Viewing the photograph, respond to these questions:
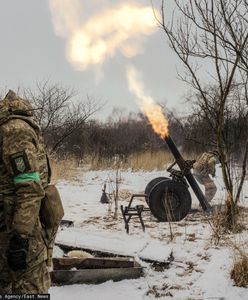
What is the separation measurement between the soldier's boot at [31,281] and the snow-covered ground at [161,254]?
5.67 feet

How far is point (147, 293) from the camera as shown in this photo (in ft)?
17.9

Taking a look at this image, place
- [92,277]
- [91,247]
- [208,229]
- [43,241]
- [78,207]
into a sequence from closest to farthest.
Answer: [43,241] < [92,277] < [91,247] < [208,229] < [78,207]

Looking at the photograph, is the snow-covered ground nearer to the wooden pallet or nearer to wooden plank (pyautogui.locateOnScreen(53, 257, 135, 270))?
the wooden pallet

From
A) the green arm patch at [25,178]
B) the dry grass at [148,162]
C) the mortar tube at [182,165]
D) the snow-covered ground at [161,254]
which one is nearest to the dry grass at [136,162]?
the dry grass at [148,162]

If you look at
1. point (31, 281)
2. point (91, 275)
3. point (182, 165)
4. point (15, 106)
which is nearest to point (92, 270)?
point (91, 275)

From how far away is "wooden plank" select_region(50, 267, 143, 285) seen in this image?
18.3 ft

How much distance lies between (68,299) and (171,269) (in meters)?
1.54

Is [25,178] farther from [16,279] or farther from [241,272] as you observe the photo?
[241,272]

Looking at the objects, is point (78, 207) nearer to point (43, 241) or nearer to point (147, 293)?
point (147, 293)

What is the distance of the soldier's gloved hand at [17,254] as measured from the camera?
3.17 metres

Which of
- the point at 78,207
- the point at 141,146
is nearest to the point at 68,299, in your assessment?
the point at 78,207

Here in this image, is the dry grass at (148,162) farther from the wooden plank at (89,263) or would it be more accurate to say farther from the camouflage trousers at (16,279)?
the camouflage trousers at (16,279)

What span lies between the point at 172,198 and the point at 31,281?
21.8ft

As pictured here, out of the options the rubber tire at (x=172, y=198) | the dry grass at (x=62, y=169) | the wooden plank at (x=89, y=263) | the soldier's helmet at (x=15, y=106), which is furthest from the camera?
the dry grass at (x=62, y=169)
